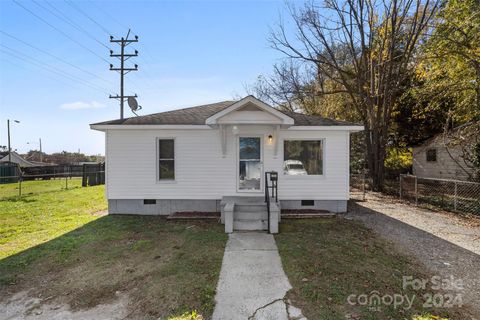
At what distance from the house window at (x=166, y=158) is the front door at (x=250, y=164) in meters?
2.18

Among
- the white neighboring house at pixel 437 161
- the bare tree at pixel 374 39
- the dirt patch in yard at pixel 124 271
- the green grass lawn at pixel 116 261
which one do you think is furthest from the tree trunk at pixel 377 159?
the dirt patch in yard at pixel 124 271

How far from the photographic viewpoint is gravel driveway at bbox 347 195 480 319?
13.8 ft

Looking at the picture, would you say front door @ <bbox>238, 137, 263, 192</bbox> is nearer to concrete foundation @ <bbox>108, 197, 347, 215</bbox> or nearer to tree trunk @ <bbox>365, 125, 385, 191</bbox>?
concrete foundation @ <bbox>108, 197, 347, 215</bbox>

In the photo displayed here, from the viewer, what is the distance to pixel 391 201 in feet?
34.3

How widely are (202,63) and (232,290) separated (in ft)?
44.2

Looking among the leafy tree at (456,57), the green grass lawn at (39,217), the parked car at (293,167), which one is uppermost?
the leafy tree at (456,57)

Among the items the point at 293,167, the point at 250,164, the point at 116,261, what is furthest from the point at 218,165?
the point at 116,261

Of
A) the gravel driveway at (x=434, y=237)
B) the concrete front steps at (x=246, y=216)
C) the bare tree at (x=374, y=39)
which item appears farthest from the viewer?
the bare tree at (x=374, y=39)

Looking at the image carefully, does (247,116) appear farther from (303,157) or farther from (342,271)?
(342,271)

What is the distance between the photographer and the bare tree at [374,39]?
1157 cm

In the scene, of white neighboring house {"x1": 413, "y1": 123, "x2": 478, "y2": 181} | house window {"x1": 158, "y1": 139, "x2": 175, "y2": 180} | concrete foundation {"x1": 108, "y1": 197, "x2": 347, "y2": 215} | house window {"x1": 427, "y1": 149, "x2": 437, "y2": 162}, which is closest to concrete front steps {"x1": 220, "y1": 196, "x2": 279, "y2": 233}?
concrete foundation {"x1": 108, "y1": 197, "x2": 347, "y2": 215}

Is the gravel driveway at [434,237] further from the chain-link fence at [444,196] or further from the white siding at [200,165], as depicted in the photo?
the white siding at [200,165]

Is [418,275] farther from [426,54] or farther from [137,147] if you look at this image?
[426,54]

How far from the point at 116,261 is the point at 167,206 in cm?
353
